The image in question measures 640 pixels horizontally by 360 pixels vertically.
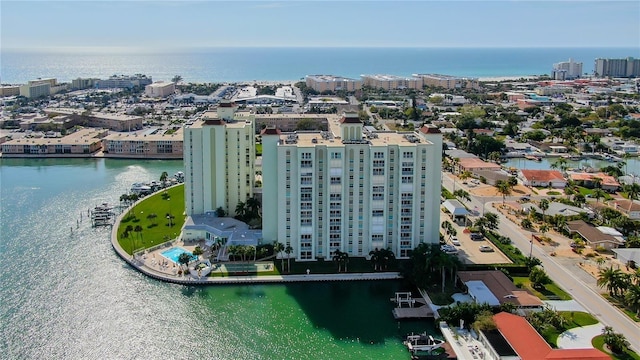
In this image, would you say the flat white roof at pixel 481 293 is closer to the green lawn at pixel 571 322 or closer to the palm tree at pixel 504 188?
the green lawn at pixel 571 322

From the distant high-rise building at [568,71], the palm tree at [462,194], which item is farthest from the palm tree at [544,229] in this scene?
the distant high-rise building at [568,71]

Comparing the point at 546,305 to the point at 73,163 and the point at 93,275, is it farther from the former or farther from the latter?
the point at 73,163

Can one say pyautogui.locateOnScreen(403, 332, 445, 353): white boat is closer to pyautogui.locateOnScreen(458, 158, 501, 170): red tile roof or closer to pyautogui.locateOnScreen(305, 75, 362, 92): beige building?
pyautogui.locateOnScreen(458, 158, 501, 170): red tile roof

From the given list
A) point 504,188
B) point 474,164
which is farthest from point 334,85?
point 504,188

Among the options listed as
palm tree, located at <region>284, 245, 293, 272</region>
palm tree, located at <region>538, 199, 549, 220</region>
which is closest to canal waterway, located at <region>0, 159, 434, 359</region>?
palm tree, located at <region>284, 245, 293, 272</region>

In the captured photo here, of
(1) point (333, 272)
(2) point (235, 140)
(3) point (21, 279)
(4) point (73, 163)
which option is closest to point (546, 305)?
(1) point (333, 272)
